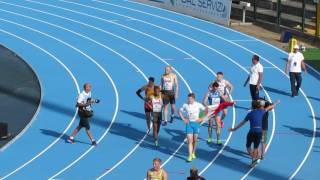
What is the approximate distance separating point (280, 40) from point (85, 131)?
1380 centimetres

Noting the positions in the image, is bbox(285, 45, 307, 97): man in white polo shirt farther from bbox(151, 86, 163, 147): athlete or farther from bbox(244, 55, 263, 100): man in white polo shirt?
bbox(151, 86, 163, 147): athlete

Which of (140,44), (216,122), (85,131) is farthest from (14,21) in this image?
(216,122)

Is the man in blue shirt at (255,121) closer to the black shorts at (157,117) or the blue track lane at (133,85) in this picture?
the blue track lane at (133,85)

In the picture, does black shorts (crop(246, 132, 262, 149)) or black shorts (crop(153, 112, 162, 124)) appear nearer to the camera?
black shorts (crop(246, 132, 262, 149))

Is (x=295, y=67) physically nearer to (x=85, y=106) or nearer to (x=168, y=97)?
(x=168, y=97)

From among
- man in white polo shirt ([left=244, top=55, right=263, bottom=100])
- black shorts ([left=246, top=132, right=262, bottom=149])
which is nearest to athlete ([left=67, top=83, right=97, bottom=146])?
black shorts ([left=246, top=132, right=262, bottom=149])

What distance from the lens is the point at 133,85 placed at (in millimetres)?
25016

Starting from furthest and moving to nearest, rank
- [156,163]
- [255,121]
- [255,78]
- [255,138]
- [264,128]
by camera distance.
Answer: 1. [255,78]
2. [264,128]
3. [255,138]
4. [255,121]
5. [156,163]

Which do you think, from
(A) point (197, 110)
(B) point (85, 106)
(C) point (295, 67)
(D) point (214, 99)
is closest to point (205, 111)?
(A) point (197, 110)

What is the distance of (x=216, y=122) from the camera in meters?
19.2

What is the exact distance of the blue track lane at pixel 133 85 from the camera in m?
18.3

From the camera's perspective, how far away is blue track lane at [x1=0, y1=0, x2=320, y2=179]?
18344mm

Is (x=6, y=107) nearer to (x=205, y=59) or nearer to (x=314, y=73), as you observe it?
(x=205, y=59)

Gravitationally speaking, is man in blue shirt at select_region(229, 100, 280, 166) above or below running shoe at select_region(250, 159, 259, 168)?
above
